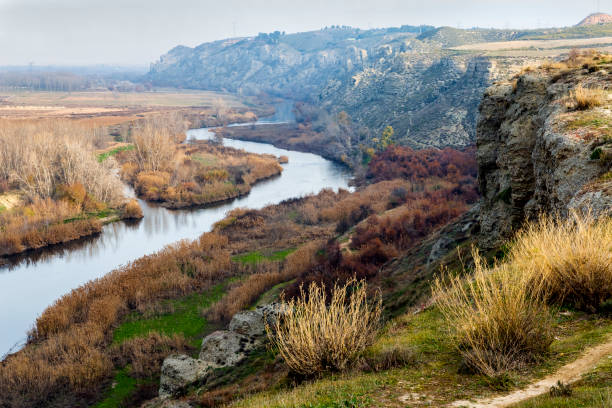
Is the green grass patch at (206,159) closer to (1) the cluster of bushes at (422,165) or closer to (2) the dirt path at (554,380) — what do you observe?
(1) the cluster of bushes at (422,165)

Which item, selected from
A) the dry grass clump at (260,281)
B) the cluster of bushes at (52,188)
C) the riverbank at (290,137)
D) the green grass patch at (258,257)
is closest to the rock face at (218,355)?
the dry grass clump at (260,281)

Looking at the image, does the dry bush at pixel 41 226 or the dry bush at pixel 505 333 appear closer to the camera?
the dry bush at pixel 505 333

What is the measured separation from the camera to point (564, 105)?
11.6 metres

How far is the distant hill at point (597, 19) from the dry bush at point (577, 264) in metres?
123

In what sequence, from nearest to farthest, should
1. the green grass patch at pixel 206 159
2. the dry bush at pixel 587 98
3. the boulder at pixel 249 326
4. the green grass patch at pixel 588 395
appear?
the green grass patch at pixel 588 395
the dry bush at pixel 587 98
the boulder at pixel 249 326
the green grass patch at pixel 206 159

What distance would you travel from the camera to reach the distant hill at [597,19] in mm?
105581

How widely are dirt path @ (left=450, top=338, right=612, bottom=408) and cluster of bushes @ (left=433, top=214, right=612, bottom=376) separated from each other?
408 mm

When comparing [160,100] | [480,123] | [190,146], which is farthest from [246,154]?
[160,100]

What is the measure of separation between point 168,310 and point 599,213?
2127 cm

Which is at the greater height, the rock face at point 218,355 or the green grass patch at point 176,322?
the rock face at point 218,355

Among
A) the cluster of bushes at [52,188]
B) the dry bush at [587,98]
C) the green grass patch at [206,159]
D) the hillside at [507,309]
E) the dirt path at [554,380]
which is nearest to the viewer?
the dirt path at [554,380]

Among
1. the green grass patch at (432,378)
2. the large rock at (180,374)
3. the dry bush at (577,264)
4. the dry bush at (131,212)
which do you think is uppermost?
the dry bush at (577,264)

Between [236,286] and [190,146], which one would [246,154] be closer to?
[190,146]

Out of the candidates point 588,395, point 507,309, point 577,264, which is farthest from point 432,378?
point 577,264
